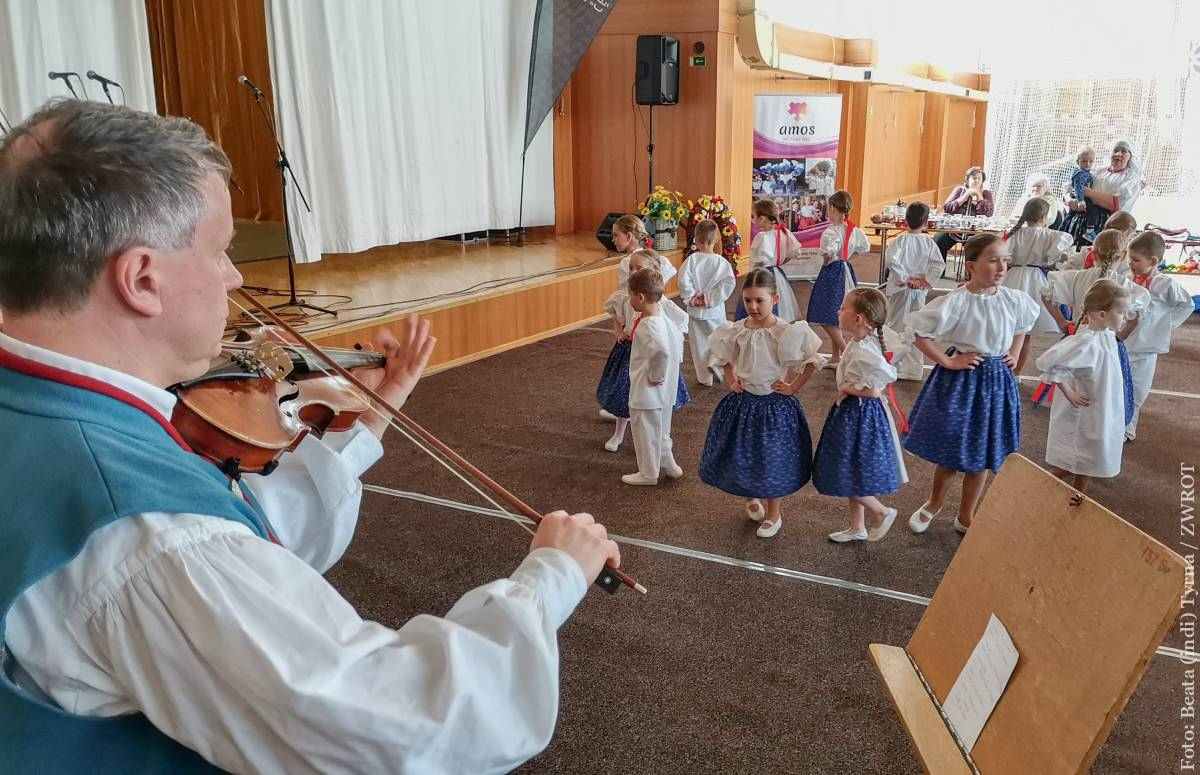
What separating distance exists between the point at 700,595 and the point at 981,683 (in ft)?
5.61

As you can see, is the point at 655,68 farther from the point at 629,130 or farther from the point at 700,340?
the point at 700,340

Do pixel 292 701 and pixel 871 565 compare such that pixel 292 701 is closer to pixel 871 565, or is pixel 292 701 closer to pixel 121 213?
pixel 121 213

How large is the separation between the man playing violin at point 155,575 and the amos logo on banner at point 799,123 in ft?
30.7

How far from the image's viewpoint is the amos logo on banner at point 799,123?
9.45m

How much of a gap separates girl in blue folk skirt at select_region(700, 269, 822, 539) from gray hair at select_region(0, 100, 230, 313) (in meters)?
2.73

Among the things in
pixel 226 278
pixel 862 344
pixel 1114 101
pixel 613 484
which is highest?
pixel 1114 101

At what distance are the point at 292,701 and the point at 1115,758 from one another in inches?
90.3

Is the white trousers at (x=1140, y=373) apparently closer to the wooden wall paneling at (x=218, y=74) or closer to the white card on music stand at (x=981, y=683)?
the white card on music stand at (x=981, y=683)

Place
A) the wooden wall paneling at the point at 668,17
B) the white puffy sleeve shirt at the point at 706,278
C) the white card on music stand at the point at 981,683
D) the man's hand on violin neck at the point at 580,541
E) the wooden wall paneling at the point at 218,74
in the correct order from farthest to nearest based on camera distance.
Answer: the wooden wall paneling at the point at 668,17
the wooden wall paneling at the point at 218,74
the white puffy sleeve shirt at the point at 706,278
the white card on music stand at the point at 981,683
the man's hand on violin neck at the point at 580,541

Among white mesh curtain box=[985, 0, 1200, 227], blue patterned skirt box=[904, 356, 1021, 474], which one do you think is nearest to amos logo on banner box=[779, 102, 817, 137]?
white mesh curtain box=[985, 0, 1200, 227]

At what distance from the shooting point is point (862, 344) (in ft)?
10.9

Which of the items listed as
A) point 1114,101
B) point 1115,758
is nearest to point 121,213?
point 1115,758

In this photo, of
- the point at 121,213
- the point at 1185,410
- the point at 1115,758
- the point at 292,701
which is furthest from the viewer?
the point at 1185,410

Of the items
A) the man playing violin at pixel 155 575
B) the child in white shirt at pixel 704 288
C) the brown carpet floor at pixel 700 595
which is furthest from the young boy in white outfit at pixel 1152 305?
the man playing violin at pixel 155 575
